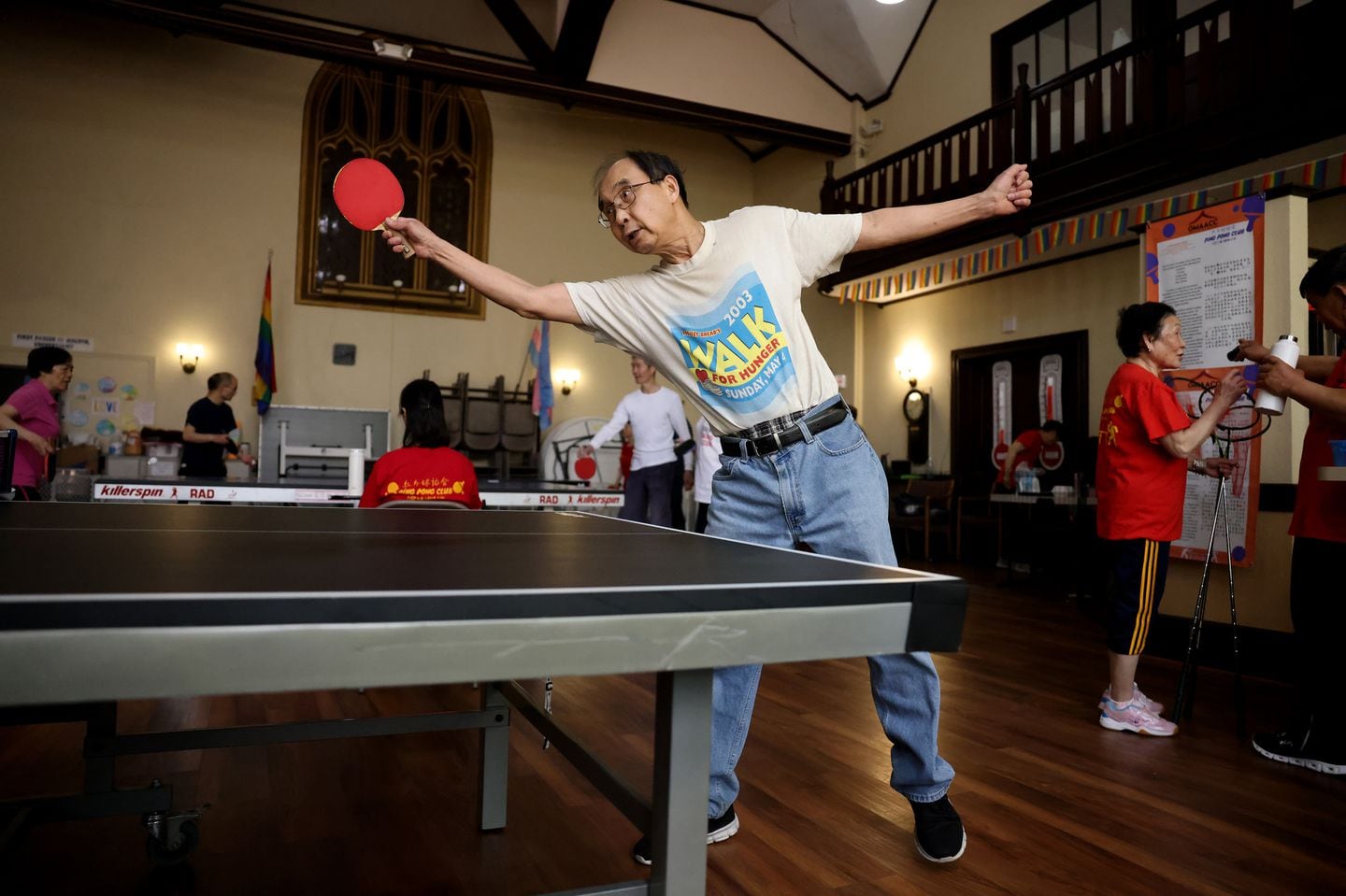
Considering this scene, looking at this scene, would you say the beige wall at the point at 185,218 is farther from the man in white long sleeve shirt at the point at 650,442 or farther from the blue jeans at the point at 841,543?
the blue jeans at the point at 841,543

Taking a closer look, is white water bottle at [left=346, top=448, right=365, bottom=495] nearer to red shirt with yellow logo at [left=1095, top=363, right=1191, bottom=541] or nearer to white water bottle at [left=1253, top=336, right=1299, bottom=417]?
red shirt with yellow logo at [left=1095, top=363, right=1191, bottom=541]

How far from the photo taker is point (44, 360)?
4207 millimetres

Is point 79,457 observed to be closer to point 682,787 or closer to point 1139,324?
point 1139,324

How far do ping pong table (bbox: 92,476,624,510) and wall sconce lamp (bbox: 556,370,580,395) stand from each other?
5.99m

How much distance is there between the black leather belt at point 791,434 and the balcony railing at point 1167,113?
4.59 meters

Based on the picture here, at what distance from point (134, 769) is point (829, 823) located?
173cm

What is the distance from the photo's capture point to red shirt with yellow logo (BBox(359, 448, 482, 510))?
2.76m

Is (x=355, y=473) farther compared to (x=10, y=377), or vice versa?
(x=10, y=377)

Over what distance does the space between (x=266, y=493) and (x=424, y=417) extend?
1547 mm

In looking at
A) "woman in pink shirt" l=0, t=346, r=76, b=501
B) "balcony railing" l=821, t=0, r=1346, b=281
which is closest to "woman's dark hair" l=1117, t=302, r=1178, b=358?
"balcony railing" l=821, t=0, r=1346, b=281

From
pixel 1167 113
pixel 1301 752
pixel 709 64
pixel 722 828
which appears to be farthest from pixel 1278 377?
pixel 709 64

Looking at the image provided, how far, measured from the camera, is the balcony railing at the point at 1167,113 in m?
4.78

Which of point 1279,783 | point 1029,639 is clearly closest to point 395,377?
point 1029,639

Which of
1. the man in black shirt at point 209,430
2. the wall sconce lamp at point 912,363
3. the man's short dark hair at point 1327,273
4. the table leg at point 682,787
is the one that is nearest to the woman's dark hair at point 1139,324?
the man's short dark hair at point 1327,273
